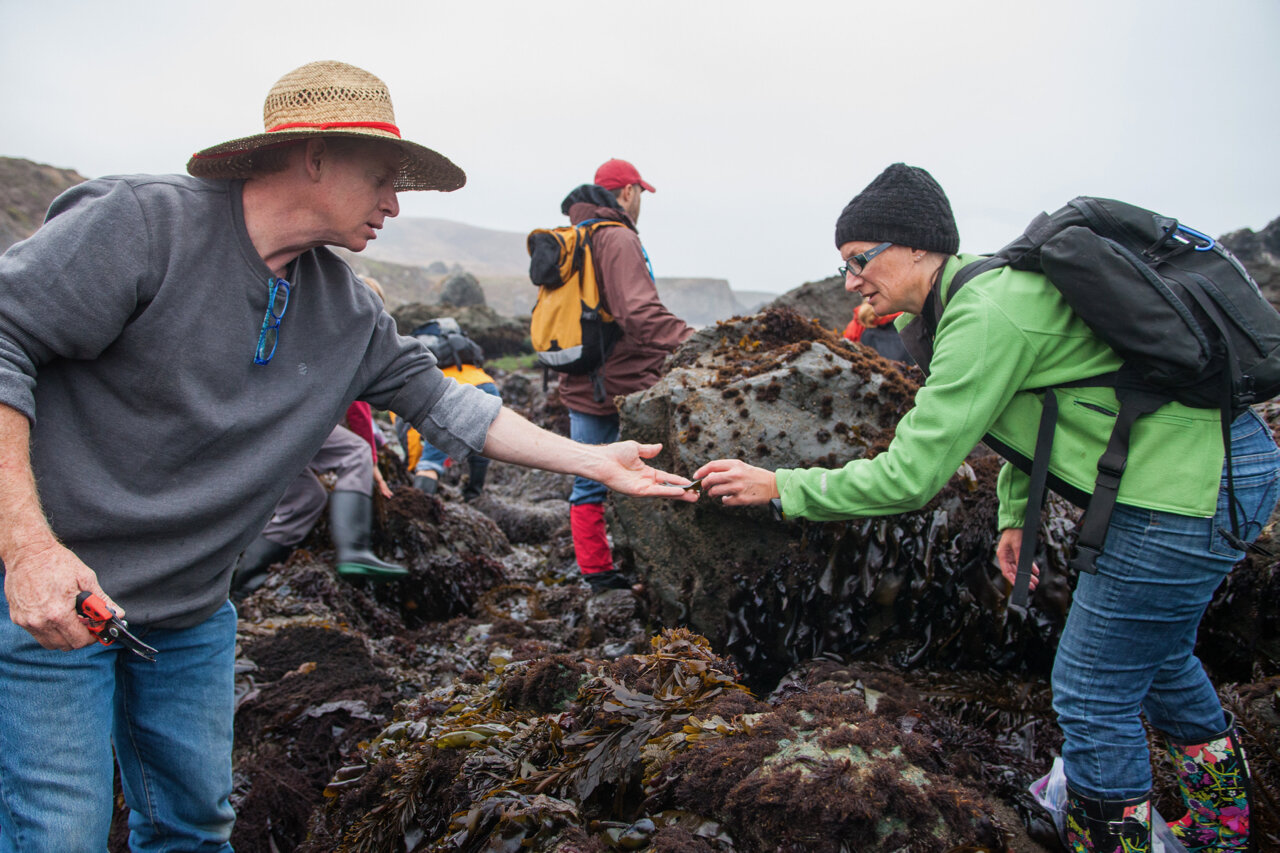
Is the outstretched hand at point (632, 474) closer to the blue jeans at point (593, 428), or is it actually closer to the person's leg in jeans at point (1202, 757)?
the person's leg in jeans at point (1202, 757)

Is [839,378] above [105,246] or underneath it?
underneath

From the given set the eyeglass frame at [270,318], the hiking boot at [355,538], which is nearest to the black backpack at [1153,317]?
the eyeglass frame at [270,318]

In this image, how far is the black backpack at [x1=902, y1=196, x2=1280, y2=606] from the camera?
5.88 feet

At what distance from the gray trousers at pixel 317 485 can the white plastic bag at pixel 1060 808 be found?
4054 mm

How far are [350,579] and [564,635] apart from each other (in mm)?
1558

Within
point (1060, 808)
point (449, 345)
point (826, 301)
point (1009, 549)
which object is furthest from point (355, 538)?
point (826, 301)

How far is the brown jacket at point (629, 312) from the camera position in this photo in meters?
4.48

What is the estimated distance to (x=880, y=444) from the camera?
3.43 meters

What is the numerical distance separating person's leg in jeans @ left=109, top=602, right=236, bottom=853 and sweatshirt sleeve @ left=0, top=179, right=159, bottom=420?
2.55 ft

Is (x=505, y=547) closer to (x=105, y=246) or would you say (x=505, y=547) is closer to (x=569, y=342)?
(x=569, y=342)

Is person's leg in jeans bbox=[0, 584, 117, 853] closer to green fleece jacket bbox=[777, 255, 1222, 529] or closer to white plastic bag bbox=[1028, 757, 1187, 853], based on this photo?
green fleece jacket bbox=[777, 255, 1222, 529]

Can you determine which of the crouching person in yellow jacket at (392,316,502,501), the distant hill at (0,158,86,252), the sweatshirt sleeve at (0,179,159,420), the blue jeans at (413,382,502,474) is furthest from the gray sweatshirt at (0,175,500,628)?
the distant hill at (0,158,86,252)

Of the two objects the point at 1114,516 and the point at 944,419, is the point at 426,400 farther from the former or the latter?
the point at 1114,516

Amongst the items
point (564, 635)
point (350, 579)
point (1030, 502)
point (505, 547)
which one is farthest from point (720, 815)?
point (505, 547)
